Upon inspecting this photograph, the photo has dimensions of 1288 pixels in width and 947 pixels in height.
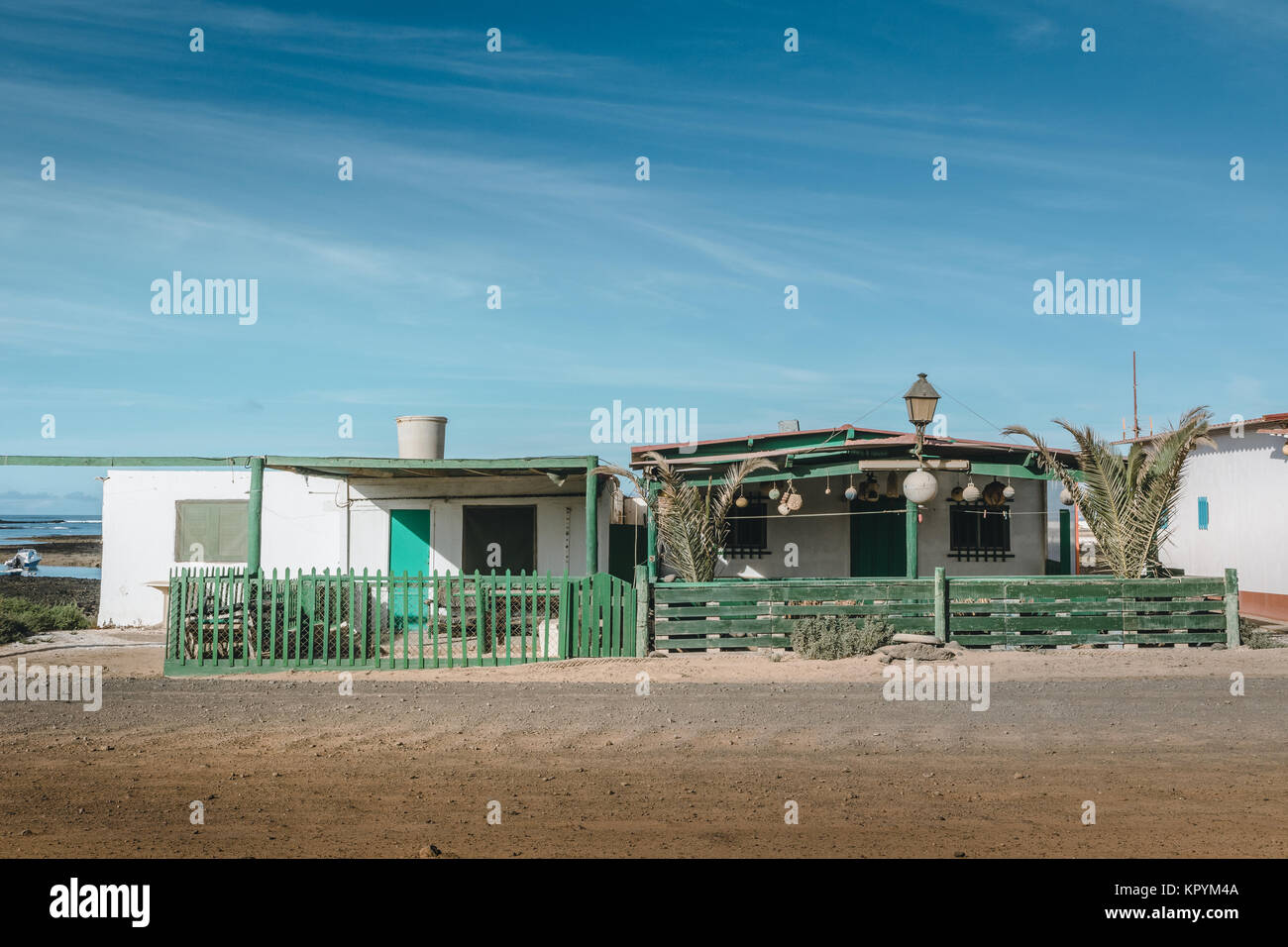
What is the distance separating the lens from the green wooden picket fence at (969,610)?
12.2 meters

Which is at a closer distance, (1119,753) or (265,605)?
(1119,753)

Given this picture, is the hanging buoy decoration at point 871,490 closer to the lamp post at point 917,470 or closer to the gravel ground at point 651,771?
the lamp post at point 917,470

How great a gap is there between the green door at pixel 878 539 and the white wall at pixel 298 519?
158 inches

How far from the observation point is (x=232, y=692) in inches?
397

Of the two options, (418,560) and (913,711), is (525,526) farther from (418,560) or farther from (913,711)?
(913,711)

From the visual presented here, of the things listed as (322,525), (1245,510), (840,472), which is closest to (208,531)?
(322,525)

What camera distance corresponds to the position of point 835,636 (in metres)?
11.8

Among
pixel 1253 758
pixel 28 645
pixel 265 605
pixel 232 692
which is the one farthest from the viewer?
pixel 28 645

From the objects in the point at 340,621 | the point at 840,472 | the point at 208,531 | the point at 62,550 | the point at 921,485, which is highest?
the point at 840,472

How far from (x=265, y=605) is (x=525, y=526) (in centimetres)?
504

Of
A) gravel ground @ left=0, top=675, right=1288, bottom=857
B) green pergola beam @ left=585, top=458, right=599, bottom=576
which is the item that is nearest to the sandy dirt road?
gravel ground @ left=0, top=675, right=1288, bottom=857

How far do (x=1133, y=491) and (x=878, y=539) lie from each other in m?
4.31

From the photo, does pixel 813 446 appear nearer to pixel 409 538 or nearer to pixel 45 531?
pixel 409 538

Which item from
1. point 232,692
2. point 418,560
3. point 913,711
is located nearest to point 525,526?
point 418,560
